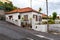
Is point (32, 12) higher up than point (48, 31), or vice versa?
point (32, 12)

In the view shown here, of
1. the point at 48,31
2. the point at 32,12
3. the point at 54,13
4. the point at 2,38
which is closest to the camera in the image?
the point at 2,38

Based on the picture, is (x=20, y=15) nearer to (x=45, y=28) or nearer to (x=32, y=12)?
(x=32, y=12)

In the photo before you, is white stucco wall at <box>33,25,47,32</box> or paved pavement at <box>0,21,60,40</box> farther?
white stucco wall at <box>33,25,47,32</box>

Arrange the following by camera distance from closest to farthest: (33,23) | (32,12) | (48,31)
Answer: (48,31), (33,23), (32,12)

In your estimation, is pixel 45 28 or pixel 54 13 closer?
pixel 45 28

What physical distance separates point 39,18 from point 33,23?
906 centimetres

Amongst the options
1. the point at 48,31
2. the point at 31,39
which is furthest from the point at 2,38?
the point at 48,31

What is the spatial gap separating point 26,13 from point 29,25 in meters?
7.13

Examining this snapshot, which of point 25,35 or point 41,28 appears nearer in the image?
point 25,35

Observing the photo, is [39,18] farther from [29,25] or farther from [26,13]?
[29,25]

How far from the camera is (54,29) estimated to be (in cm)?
3036

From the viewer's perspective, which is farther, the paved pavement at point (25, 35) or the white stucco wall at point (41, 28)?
the white stucco wall at point (41, 28)

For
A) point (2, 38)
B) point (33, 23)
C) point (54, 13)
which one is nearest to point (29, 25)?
point (33, 23)

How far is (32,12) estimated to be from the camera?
1519 inches
